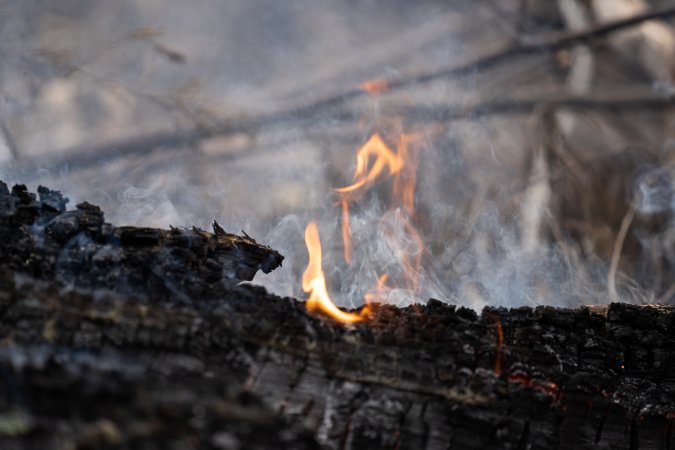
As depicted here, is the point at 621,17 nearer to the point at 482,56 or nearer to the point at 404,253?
the point at 482,56

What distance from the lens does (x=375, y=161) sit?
7.83m

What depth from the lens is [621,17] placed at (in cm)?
1011

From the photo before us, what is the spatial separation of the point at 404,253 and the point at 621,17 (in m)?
5.96

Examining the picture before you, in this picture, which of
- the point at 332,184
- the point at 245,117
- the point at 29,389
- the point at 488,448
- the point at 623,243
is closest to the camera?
the point at 29,389

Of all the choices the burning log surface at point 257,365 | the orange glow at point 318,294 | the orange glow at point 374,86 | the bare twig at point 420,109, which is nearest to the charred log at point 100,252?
the burning log surface at point 257,365

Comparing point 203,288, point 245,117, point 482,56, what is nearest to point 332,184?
point 245,117

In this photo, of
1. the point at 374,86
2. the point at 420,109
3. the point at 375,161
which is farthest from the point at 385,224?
the point at 374,86

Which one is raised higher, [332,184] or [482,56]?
[482,56]

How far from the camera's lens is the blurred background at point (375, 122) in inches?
276

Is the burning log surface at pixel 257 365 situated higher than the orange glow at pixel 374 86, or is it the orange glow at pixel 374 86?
the orange glow at pixel 374 86

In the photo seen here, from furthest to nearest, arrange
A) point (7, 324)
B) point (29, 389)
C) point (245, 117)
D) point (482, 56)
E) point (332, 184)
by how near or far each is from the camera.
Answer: point (482, 56) < point (245, 117) < point (332, 184) < point (7, 324) < point (29, 389)

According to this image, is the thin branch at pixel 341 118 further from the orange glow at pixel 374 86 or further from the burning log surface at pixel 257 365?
the burning log surface at pixel 257 365

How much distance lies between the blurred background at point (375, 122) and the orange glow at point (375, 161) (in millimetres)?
171

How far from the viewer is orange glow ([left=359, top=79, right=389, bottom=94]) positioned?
9.02 metres
